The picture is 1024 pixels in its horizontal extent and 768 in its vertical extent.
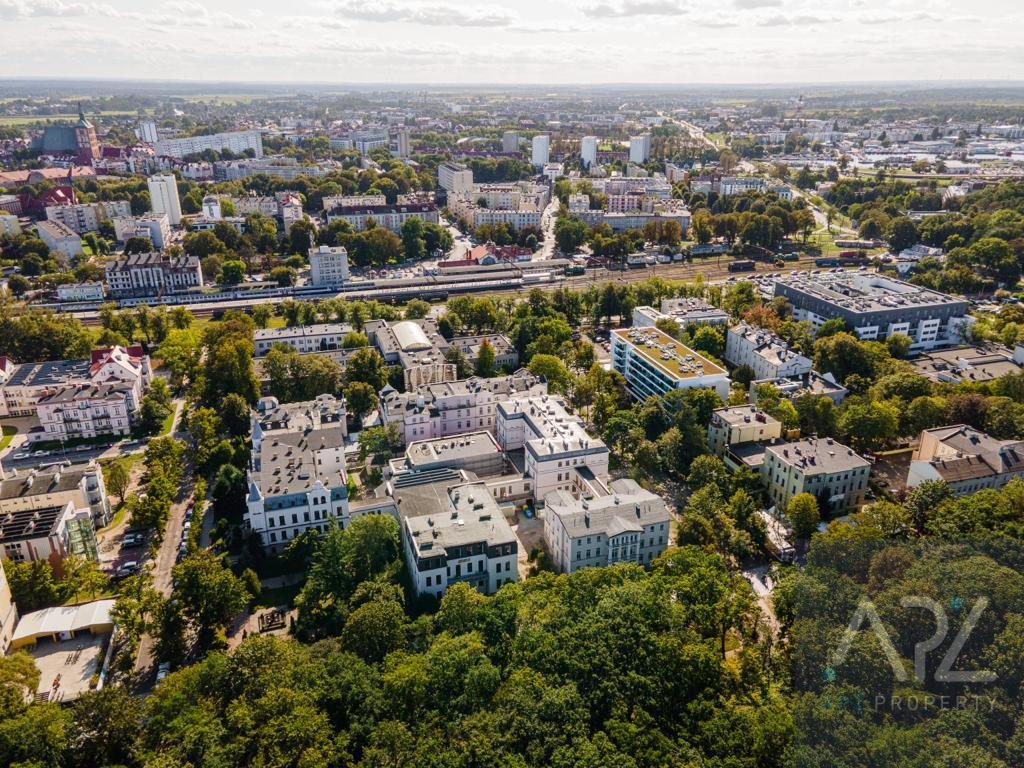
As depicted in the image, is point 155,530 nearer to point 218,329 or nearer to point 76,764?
point 76,764

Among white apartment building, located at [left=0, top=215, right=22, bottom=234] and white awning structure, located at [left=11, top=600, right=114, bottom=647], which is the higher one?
white apartment building, located at [left=0, top=215, right=22, bottom=234]

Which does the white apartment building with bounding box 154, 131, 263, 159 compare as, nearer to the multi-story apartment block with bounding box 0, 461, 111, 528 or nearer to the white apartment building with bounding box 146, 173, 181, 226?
the white apartment building with bounding box 146, 173, 181, 226

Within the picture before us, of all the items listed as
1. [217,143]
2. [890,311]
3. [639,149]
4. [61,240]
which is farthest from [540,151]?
[890,311]

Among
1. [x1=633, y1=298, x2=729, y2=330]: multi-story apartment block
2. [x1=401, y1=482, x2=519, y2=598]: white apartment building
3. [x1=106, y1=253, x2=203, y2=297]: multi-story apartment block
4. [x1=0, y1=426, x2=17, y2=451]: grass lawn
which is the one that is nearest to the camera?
[x1=401, y1=482, x2=519, y2=598]: white apartment building

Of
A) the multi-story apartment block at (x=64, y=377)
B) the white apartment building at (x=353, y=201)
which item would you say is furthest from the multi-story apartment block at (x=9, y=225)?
the multi-story apartment block at (x=64, y=377)

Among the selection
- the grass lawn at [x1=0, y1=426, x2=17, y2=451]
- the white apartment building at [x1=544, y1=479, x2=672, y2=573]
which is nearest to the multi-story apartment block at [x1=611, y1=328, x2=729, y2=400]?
the white apartment building at [x1=544, y1=479, x2=672, y2=573]

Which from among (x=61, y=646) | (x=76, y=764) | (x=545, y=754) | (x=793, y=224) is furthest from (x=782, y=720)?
(x=793, y=224)

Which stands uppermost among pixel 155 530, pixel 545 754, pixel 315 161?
pixel 315 161
